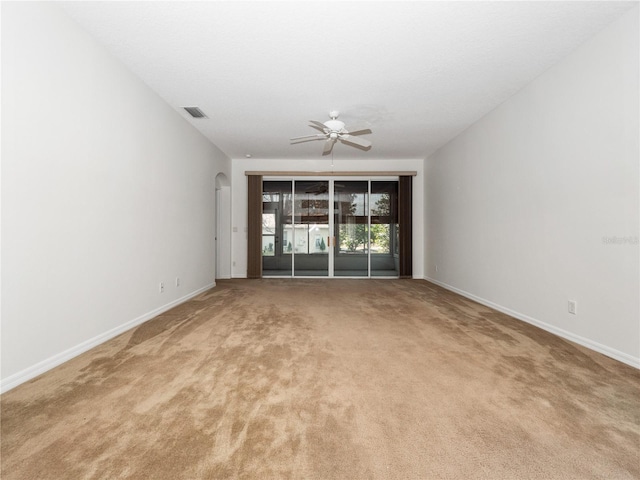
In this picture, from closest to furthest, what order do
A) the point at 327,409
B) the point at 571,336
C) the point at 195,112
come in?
the point at 327,409, the point at 571,336, the point at 195,112

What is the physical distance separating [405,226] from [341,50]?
4658mm

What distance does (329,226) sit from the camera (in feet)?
23.0

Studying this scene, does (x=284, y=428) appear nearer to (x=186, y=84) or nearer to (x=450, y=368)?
(x=450, y=368)

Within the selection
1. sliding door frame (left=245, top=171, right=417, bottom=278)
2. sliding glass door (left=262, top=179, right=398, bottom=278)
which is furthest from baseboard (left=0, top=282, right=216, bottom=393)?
sliding glass door (left=262, top=179, right=398, bottom=278)

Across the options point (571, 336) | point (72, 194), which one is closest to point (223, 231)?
point (72, 194)

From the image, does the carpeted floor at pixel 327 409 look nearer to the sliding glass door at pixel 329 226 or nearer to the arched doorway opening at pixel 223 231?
the arched doorway opening at pixel 223 231

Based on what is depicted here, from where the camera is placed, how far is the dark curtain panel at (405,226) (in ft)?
22.4

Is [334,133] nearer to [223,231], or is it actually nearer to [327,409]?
[327,409]

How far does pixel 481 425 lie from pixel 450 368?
68 centimetres

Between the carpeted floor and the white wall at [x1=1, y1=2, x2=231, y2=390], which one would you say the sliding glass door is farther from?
the carpeted floor

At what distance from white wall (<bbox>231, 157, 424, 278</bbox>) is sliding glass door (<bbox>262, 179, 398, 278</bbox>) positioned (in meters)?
0.34

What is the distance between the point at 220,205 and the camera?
22.2 ft

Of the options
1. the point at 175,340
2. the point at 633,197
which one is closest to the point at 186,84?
the point at 175,340

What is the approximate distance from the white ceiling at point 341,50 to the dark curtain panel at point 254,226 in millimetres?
2470
